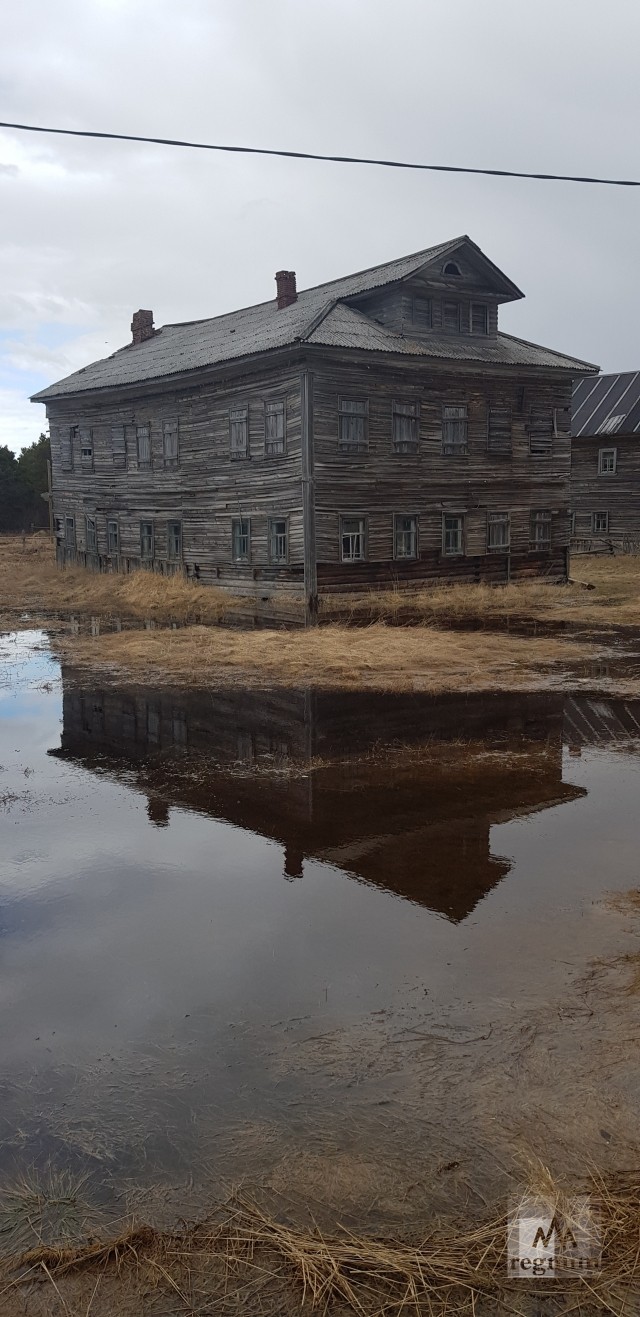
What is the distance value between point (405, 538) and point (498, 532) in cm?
401

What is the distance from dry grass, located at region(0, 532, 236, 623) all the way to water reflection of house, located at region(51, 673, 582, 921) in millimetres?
11154

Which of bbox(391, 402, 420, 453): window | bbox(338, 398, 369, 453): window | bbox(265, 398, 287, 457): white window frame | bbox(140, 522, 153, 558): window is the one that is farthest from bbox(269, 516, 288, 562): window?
bbox(140, 522, 153, 558): window

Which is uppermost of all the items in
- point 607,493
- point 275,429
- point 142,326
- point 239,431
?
point 142,326

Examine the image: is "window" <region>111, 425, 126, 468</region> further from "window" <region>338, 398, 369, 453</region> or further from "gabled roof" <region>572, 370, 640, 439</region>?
"gabled roof" <region>572, 370, 640, 439</region>

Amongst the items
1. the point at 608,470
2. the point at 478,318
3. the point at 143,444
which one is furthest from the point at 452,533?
the point at 608,470

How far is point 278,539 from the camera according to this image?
1032 inches

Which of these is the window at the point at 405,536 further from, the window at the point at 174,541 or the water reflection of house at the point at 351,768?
the water reflection of house at the point at 351,768

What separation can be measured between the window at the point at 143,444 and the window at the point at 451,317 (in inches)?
429

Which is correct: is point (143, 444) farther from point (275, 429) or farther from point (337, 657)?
point (337, 657)

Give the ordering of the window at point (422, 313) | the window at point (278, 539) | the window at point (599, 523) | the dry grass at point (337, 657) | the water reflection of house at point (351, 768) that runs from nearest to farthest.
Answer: the water reflection of house at point (351, 768) < the dry grass at point (337, 657) < the window at point (278, 539) < the window at point (422, 313) < the window at point (599, 523)

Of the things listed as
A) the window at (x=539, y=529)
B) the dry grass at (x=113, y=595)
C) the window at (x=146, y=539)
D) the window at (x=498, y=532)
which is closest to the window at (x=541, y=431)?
the window at (x=539, y=529)

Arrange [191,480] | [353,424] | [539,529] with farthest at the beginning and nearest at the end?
[539,529], [191,480], [353,424]

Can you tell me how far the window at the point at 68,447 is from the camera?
124ft

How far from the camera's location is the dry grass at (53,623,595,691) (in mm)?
15125
